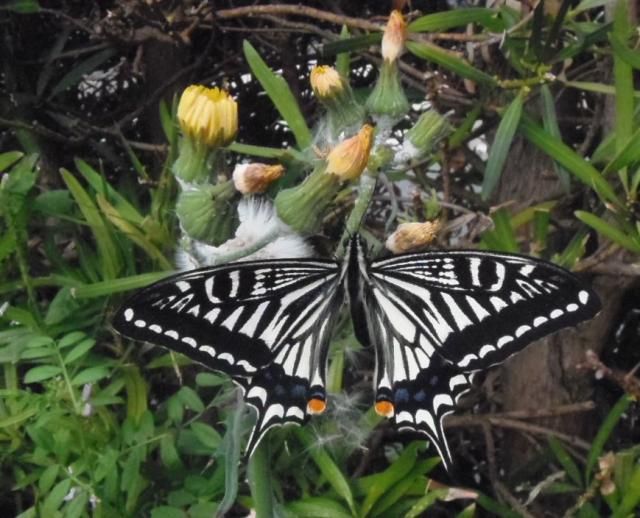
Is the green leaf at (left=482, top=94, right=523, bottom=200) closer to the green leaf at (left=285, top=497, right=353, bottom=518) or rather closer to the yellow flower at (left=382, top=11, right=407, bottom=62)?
the yellow flower at (left=382, top=11, right=407, bottom=62)

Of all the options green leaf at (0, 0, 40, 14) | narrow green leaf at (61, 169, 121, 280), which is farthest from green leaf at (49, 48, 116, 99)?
narrow green leaf at (61, 169, 121, 280)

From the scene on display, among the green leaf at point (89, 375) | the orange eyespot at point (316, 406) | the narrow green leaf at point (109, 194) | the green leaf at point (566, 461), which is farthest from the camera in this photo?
the green leaf at point (566, 461)

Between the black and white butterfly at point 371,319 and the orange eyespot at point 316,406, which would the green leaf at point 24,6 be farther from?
the orange eyespot at point 316,406

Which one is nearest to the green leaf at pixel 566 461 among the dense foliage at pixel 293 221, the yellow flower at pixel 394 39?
the dense foliage at pixel 293 221

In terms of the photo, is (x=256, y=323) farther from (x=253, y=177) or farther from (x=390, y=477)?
(x=390, y=477)

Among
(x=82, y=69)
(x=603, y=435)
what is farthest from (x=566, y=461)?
(x=82, y=69)
